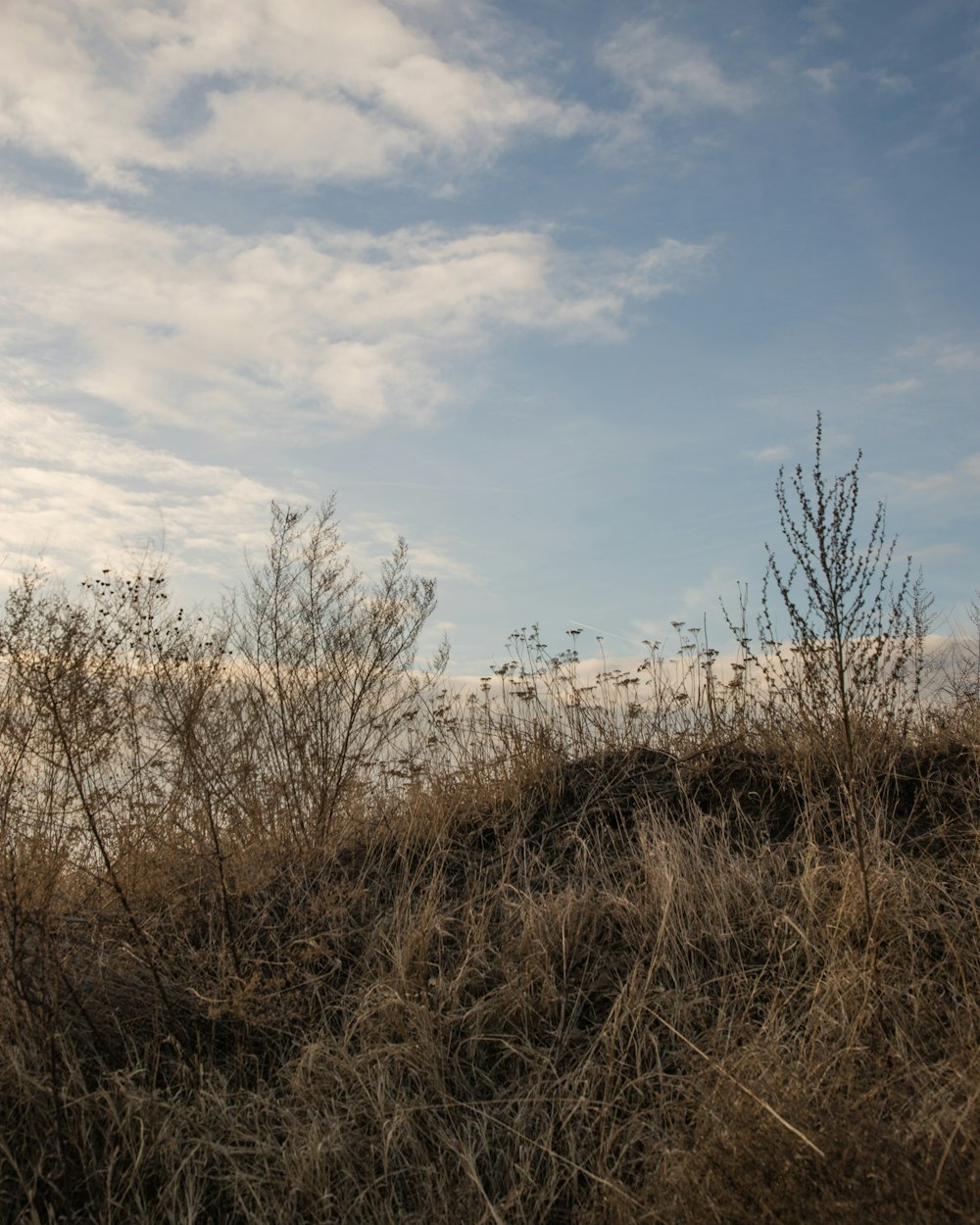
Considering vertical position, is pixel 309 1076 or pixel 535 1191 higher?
pixel 309 1076

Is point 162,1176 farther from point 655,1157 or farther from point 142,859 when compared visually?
point 142,859

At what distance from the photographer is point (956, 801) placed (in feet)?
19.2

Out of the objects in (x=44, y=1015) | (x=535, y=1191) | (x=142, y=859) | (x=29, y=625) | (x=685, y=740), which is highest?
(x=29, y=625)

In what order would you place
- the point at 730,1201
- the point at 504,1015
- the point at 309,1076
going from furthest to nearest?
the point at 504,1015 < the point at 309,1076 < the point at 730,1201

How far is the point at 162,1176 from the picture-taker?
3461 mm

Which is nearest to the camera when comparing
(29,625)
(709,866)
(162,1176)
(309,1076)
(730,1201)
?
(730,1201)

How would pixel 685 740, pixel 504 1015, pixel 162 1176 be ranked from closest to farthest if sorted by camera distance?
pixel 162 1176 → pixel 504 1015 → pixel 685 740

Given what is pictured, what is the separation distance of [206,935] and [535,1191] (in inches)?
107

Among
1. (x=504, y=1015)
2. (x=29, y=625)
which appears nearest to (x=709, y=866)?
(x=504, y=1015)

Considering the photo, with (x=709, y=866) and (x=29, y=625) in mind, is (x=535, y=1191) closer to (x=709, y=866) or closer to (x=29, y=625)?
(x=709, y=866)

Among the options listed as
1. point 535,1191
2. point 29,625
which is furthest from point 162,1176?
point 29,625

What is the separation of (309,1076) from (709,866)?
7.63ft

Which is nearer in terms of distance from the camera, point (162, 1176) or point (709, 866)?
point (162, 1176)

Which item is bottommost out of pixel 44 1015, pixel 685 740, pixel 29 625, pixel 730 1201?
pixel 730 1201
